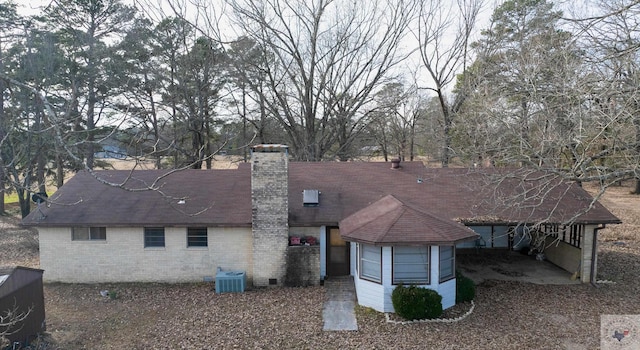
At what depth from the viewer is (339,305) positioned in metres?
12.0

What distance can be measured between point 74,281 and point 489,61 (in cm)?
2398

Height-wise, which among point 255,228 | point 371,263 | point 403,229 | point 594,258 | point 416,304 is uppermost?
point 403,229

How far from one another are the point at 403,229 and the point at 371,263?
1362 millimetres

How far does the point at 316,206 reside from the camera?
48.7ft

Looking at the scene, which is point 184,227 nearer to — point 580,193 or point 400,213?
point 400,213

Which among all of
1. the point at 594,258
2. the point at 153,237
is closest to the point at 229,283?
the point at 153,237

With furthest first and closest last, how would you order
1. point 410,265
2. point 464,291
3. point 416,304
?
1. point 464,291
2. point 410,265
3. point 416,304

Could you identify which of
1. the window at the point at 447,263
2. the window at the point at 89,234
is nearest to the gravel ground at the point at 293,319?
the window at the point at 447,263

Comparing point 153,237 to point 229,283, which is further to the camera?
point 153,237

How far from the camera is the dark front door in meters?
14.4

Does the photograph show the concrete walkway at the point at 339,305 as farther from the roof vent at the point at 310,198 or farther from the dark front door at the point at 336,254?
the roof vent at the point at 310,198

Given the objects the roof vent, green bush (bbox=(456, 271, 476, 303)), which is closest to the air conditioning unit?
the roof vent

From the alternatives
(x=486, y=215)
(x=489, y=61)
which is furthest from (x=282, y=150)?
(x=489, y=61)

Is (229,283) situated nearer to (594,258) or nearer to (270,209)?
(270,209)
